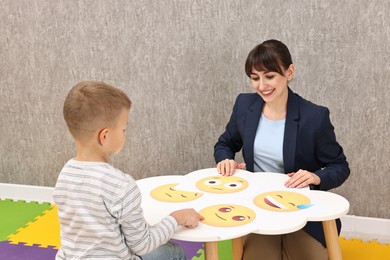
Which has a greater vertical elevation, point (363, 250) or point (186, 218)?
point (186, 218)

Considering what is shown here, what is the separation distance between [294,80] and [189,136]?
62 centimetres

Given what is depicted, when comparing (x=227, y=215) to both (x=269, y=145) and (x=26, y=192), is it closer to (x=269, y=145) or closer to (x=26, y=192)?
(x=269, y=145)

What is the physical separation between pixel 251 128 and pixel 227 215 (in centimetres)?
53

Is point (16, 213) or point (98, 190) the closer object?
point (98, 190)

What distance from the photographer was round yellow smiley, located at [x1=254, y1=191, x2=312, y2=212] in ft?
4.85

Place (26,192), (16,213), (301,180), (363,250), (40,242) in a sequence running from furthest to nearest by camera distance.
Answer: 1. (26,192)
2. (16,213)
3. (40,242)
4. (363,250)
5. (301,180)

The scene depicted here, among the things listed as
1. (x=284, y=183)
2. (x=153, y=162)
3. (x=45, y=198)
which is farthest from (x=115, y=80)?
(x=284, y=183)

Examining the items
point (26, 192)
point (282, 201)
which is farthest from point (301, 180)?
point (26, 192)

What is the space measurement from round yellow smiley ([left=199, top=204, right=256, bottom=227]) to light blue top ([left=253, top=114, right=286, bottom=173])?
410 mm

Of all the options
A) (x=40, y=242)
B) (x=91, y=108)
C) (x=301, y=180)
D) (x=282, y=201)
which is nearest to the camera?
(x=91, y=108)

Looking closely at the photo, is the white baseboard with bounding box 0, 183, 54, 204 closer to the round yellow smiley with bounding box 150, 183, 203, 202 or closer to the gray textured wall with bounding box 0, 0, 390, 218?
the gray textured wall with bounding box 0, 0, 390, 218

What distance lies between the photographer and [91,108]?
4.04 feet

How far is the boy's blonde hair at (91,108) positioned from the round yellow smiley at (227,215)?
0.42 metres

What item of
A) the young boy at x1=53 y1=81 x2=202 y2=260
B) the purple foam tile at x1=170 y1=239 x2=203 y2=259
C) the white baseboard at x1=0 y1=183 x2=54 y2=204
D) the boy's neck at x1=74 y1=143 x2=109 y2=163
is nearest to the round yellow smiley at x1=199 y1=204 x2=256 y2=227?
the young boy at x1=53 y1=81 x2=202 y2=260
